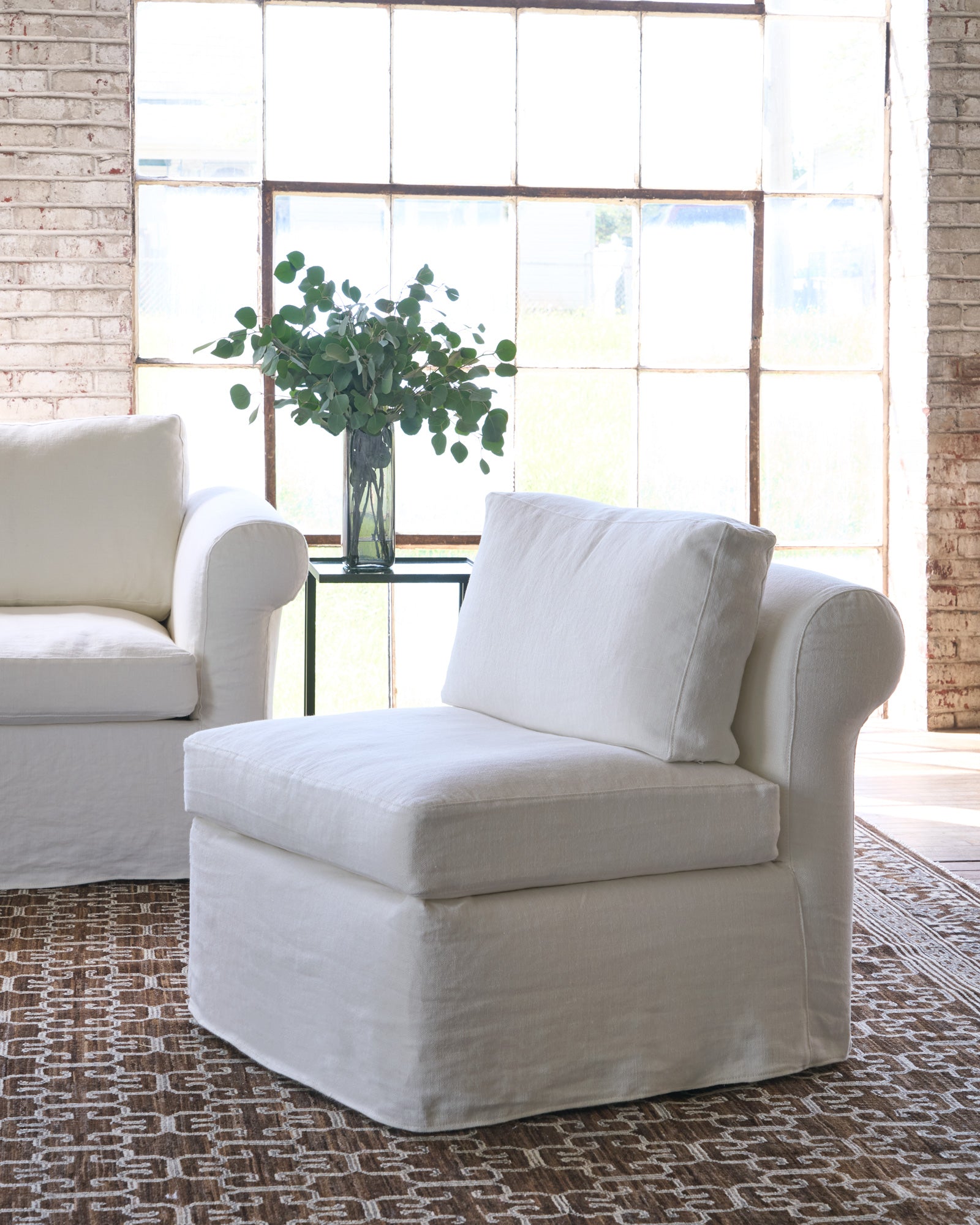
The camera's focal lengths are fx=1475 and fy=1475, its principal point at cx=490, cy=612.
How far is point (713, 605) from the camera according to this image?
74.3 inches

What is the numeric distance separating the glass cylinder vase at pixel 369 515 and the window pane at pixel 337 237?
1154 millimetres

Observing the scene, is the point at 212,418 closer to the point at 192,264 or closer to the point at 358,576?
the point at 192,264

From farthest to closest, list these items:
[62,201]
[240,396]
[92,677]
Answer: [62,201] < [240,396] < [92,677]

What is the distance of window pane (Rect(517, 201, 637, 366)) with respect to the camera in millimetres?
4434

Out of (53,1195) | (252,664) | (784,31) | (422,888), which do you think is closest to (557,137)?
(784,31)

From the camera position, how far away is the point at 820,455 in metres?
4.64

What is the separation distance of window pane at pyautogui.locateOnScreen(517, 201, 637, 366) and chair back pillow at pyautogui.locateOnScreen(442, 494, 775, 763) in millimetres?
2358

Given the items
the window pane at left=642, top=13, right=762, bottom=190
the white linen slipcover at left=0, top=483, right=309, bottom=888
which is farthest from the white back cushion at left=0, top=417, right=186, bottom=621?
the window pane at left=642, top=13, right=762, bottom=190

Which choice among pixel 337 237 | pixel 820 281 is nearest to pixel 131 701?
pixel 337 237

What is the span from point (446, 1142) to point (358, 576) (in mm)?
1764

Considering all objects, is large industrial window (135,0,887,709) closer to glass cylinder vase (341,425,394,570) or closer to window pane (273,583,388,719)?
window pane (273,583,388,719)

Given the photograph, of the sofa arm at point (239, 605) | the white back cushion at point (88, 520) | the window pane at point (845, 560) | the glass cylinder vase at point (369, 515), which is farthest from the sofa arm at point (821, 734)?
the window pane at point (845, 560)

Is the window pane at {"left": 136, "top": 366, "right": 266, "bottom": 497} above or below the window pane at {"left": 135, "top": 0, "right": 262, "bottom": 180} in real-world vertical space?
below

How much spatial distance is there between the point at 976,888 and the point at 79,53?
321cm
